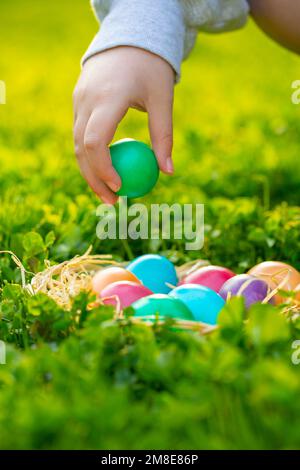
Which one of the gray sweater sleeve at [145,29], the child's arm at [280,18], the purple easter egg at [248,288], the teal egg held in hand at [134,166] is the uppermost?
the child's arm at [280,18]

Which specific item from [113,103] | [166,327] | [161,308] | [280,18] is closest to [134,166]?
[113,103]

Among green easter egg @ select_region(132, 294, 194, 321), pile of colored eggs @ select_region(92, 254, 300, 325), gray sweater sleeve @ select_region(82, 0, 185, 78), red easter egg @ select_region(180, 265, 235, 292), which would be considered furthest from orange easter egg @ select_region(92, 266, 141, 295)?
gray sweater sleeve @ select_region(82, 0, 185, 78)

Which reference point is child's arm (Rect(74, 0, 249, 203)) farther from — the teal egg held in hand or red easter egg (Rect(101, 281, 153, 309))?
red easter egg (Rect(101, 281, 153, 309))

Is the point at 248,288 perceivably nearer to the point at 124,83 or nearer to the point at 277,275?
the point at 277,275

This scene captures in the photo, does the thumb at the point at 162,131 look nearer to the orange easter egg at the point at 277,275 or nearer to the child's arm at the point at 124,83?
the child's arm at the point at 124,83

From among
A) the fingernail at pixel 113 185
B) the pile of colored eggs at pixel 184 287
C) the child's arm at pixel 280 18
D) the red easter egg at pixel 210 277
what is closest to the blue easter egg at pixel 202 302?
the pile of colored eggs at pixel 184 287

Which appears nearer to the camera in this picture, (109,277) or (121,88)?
(121,88)
